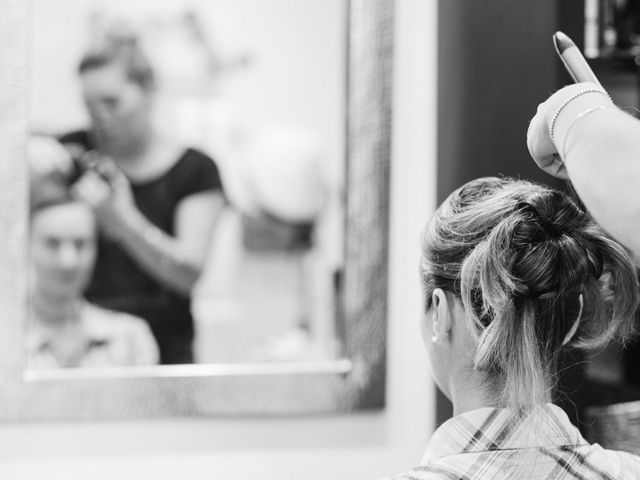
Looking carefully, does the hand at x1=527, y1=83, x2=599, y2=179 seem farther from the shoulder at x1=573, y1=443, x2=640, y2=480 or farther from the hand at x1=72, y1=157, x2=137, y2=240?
the hand at x1=72, y1=157, x2=137, y2=240

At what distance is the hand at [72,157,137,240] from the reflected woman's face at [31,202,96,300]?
0.07 ft

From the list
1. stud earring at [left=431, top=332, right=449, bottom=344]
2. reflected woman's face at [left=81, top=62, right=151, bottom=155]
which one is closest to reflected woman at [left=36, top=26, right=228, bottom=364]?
reflected woman's face at [left=81, top=62, right=151, bottom=155]

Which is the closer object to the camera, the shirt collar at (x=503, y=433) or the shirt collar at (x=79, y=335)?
the shirt collar at (x=503, y=433)

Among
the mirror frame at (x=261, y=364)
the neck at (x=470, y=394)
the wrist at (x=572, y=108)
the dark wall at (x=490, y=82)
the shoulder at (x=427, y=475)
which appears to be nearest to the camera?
the wrist at (x=572, y=108)

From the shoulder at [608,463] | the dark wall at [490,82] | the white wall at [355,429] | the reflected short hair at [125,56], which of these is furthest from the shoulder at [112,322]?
the shoulder at [608,463]

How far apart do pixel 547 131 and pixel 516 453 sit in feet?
1.27

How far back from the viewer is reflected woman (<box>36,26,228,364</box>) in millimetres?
1713

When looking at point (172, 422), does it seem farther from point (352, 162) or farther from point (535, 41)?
point (535, 41)

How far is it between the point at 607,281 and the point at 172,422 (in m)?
1.09

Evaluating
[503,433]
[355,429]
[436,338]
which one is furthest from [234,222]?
[503,433]

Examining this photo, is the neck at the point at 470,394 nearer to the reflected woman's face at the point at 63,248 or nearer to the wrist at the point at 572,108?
the wrist at the point at 572,108

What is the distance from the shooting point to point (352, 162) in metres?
1.77

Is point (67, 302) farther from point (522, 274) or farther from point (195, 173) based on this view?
point (522, 274)

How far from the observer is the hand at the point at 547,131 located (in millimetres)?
698
